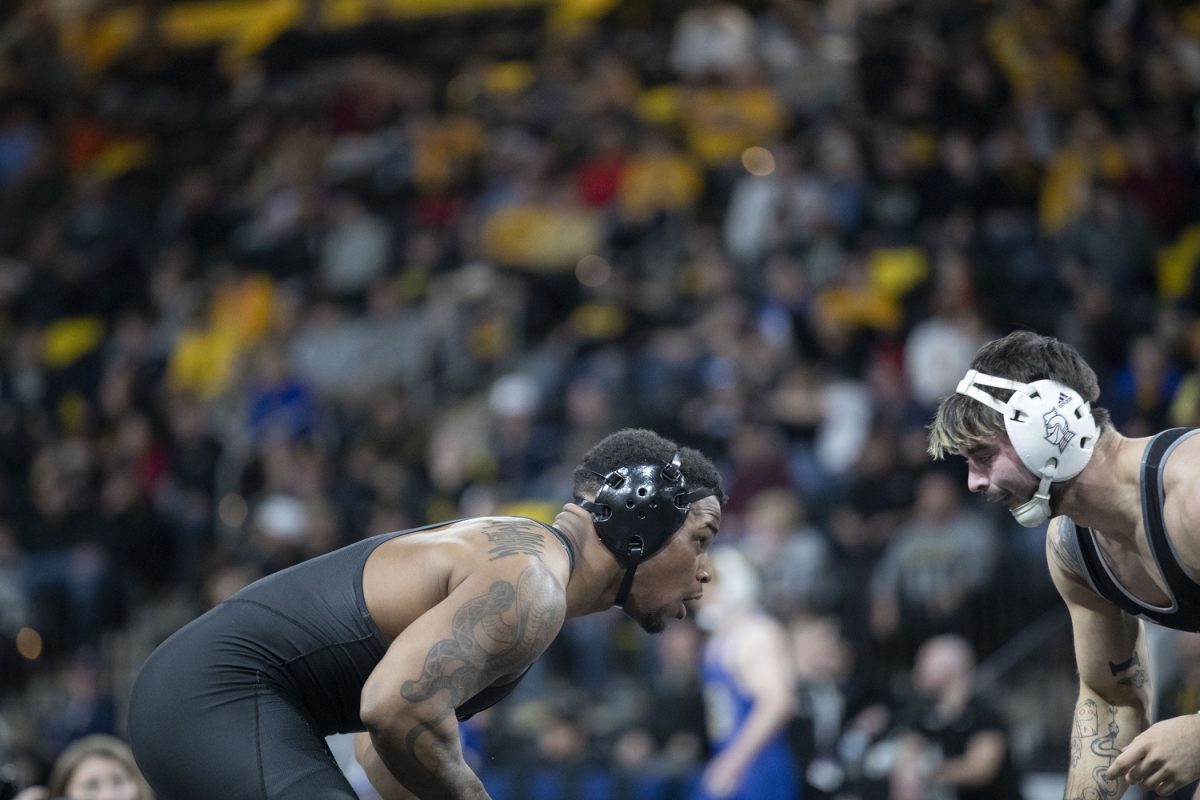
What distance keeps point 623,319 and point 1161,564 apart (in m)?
8.32

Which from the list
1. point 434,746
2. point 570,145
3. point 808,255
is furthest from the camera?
point 570,145

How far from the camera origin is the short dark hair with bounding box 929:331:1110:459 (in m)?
4.19

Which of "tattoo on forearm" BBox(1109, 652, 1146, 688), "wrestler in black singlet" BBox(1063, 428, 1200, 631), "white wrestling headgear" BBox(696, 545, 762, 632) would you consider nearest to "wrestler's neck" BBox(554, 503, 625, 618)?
"wrestler in black singlet" BBox(1063, 428, 1200, 631)

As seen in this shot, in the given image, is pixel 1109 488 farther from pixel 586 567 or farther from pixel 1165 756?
pixel 586 567

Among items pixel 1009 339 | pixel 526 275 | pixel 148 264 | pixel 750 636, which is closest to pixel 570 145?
pixel 526 275

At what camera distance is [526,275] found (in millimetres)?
13250

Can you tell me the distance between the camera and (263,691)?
13.4 feet

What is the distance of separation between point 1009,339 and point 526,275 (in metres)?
9.14

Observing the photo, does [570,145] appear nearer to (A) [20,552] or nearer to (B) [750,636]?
(A) [20,552]

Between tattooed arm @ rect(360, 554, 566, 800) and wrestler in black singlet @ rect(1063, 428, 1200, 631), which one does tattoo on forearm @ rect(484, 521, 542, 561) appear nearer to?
tattooed arm @ rect(360, 554, 566, 800)

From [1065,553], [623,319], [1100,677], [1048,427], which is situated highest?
[1048,427]

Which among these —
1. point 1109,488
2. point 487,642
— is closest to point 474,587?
point 487,642

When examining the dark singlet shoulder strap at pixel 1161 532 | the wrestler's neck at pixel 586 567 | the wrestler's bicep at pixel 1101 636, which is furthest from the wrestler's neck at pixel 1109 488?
the wrestler's neck at pixel 586 567

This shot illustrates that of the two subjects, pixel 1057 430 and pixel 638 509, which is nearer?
pixel 1057 430
